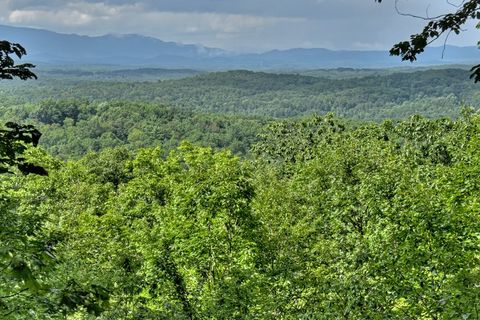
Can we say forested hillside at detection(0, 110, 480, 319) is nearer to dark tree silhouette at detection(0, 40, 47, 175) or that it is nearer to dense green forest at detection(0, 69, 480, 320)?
dense green forest at detection(0, 69, 480, 320)

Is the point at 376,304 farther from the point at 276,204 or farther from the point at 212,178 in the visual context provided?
the point at 276,204

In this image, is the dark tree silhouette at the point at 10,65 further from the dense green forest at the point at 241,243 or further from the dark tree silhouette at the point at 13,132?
the dense green forest at the point at 241,243

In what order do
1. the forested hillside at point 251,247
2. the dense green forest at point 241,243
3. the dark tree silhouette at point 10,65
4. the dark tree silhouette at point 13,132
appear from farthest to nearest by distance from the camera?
1. the forested hillside at point 251,247
2. the dense green forest at point 241,243
3. the dark tree silhouette at point 10,65
4. the dark tree silhouette at point 13,132

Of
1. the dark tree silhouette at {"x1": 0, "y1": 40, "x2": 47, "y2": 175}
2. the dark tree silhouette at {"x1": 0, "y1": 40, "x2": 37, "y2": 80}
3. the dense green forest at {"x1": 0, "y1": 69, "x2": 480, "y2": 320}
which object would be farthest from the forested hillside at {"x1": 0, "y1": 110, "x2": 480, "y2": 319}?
the dark tree silhouette at {"x1": 0, "y1": 40, "x2": 37, "y2": 80}

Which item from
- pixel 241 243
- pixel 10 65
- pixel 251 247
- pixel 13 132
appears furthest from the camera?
pixel 251 247

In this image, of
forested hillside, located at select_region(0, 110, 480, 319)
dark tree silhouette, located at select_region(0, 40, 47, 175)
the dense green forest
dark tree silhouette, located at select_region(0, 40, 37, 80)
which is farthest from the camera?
forested hillside, located at select_region(0, 110, 480, 319)

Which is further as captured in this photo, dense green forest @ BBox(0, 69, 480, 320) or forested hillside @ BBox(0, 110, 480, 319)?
forested hillside @ BBox(0, 110, 480, 319)

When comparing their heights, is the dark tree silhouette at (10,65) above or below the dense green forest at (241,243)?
above

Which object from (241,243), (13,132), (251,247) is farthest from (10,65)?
(251,247)

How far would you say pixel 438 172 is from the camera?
24.7 meters

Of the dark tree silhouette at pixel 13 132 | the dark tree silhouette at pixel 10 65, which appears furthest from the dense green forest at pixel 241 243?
the dark tree silhouette at pixel 10 65

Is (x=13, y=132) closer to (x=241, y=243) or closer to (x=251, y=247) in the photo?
(x=241, y=243)

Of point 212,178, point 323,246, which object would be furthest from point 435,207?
point 212,178

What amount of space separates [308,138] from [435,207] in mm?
60752
